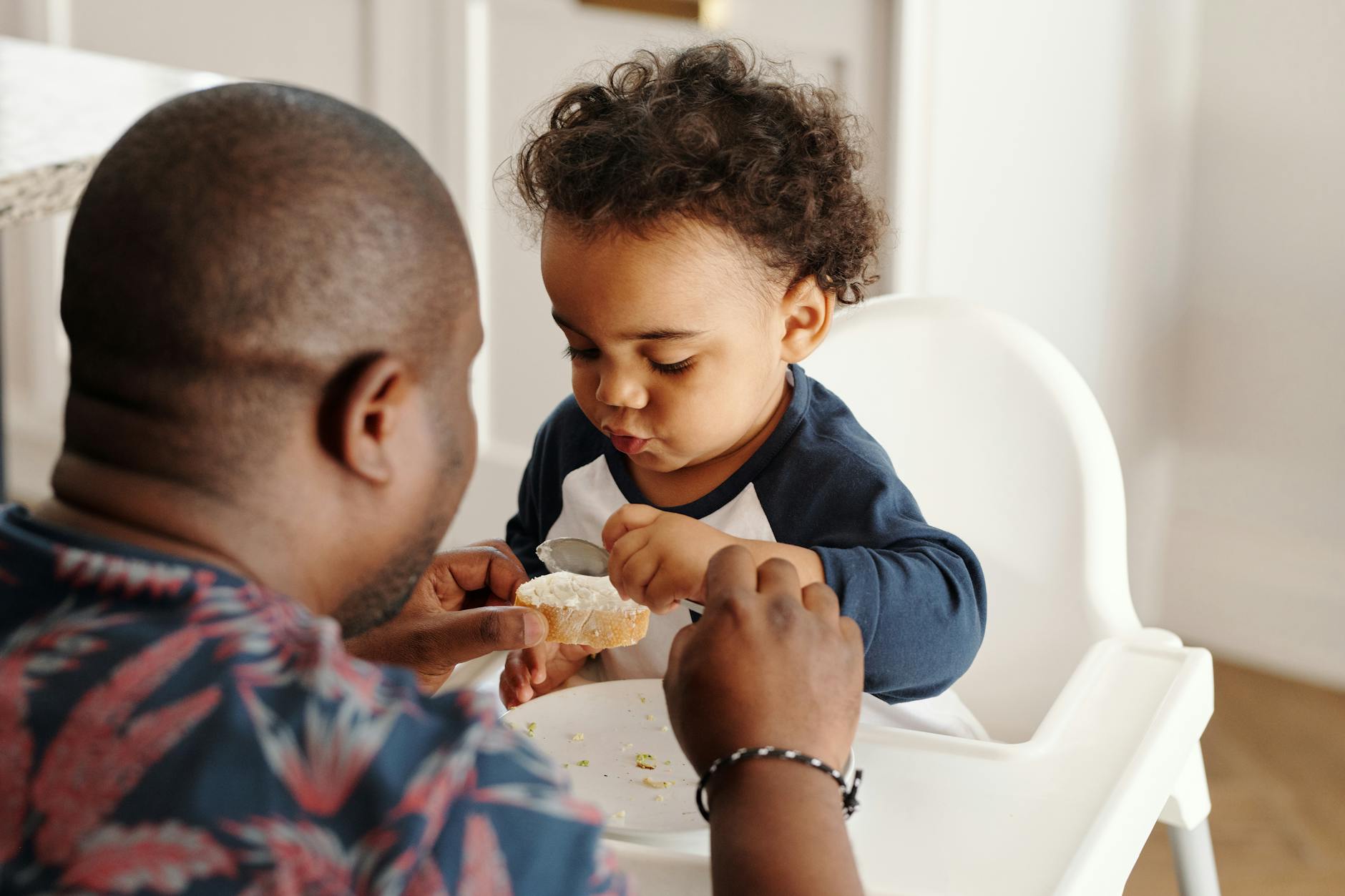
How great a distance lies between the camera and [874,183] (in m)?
2.00

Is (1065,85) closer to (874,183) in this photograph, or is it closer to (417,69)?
(874,183)

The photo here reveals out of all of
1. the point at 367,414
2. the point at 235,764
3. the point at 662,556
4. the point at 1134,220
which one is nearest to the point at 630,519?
the point at 662,556

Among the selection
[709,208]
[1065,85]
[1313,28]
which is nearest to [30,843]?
[709,208]

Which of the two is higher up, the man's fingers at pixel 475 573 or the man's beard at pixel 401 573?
the man's beard at pixel 401 573

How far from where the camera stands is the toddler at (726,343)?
3.00 ft

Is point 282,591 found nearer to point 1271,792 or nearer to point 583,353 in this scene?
point 583,353

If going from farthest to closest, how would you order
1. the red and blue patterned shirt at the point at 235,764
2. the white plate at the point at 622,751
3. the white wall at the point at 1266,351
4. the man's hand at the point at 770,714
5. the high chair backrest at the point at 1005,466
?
the white wall at the point at 1266,351 → the high chair backrest at the point at 1005,466 → the white plate at the point at 622,751 → the man's hand at the point at 770,714 → the red and blue patterned shirt at the point at 235,764

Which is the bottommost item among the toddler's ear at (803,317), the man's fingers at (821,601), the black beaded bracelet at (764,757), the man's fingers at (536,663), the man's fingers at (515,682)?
the man's fingers at (515,682)

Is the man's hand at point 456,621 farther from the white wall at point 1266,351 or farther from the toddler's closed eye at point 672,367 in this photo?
the white wall at point 1266,351

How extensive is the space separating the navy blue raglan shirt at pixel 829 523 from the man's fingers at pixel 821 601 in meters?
0.22

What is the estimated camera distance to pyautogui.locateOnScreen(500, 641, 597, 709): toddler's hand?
3.21 feet

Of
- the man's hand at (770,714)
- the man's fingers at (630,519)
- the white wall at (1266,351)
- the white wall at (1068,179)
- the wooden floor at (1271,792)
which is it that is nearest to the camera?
A: the man's hand at (770,714)

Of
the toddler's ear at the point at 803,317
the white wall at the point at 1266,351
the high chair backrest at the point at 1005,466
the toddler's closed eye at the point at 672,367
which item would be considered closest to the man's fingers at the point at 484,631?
the toddler's closed eye at the point at 672,367

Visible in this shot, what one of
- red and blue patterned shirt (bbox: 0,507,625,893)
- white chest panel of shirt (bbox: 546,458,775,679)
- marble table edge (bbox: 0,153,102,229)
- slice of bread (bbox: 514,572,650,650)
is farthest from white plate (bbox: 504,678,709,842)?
marble table edge (bbox: 0,153,102,229)
